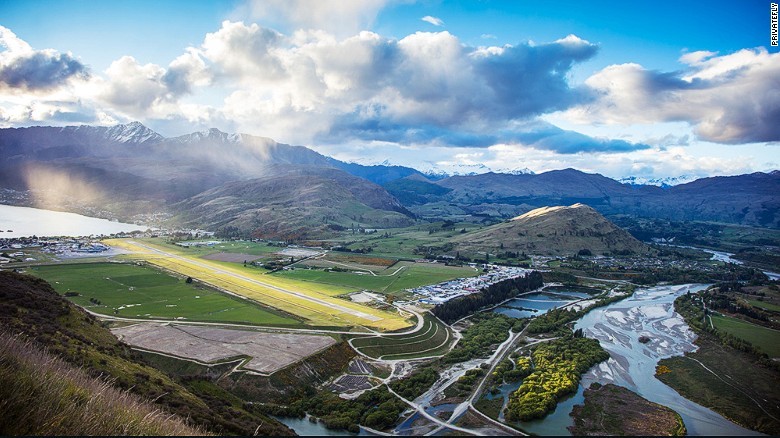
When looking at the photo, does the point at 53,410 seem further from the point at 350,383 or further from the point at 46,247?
the point at 46,247

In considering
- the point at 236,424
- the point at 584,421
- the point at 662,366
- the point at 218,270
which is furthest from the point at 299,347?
the point at 218,270

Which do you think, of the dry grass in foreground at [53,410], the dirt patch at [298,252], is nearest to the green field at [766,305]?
the dry grass in foreground at [53,410]

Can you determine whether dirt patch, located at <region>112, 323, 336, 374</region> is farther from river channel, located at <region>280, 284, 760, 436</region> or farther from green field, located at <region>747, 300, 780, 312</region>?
green field, located at <region>747, 300, 780, 312</region>

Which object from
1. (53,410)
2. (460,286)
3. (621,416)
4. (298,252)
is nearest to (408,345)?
(621,416)

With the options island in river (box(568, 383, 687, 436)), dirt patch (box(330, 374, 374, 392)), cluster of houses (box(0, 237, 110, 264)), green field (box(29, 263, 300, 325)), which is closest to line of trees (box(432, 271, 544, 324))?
green field (box(29, 263, 300, 325))

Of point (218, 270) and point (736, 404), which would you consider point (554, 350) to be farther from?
point (218, 270)

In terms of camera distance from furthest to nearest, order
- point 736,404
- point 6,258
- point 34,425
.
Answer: point 6,258 < point 736,404 < point 34,425
